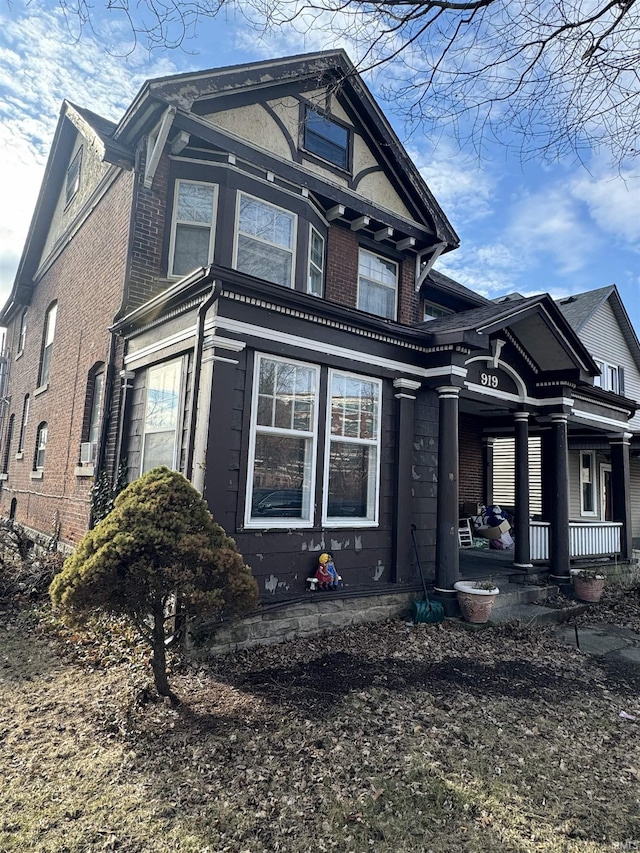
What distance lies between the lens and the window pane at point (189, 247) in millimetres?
8094

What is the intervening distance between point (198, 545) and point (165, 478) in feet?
2.24

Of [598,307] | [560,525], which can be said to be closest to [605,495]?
[598,307]

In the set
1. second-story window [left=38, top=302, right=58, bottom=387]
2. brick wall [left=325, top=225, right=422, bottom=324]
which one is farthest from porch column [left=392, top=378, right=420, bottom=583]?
second-story window [left=38, top=302, right=58, bottom=387]

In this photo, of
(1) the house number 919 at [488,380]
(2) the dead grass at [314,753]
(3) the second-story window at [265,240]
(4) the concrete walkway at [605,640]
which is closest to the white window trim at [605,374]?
(1) the house number 919 at [488,380]

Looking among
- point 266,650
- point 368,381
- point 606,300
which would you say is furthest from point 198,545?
point 606,300

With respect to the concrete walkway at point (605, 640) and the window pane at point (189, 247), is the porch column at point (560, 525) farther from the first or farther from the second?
the window pane at point (189, 247)

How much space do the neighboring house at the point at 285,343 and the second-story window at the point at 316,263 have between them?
5 centimetres

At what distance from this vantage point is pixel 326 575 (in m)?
6.34

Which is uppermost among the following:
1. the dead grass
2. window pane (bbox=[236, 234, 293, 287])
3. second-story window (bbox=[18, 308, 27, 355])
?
second-story window (bbox=[18, 308, 27, 355])

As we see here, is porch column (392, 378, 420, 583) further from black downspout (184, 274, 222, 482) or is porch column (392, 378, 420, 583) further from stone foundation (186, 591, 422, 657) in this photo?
black downspout (184, 274, 222, 482)

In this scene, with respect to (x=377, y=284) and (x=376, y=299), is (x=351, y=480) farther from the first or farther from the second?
(x=377, y=284)

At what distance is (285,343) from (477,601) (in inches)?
164

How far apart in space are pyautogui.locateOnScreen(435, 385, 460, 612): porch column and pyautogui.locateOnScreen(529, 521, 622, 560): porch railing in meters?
3.05

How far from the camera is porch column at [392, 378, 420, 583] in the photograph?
284 inches
